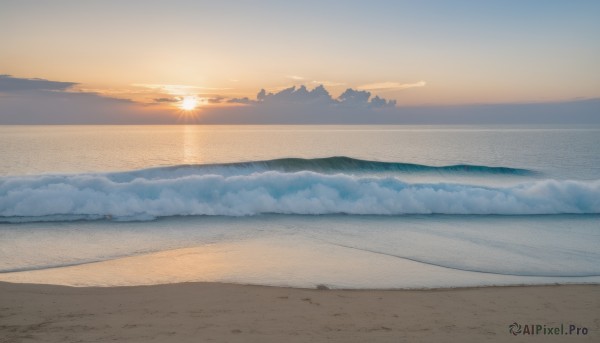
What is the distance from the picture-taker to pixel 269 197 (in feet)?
50.3

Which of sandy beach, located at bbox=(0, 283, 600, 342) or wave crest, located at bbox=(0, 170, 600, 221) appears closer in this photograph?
sandy beach, located at bbox=(0, 283, 600, 342)

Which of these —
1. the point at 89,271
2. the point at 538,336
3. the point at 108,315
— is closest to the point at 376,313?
the point at 538,336

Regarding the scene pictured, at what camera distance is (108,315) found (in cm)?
559

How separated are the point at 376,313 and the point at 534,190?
13017mm

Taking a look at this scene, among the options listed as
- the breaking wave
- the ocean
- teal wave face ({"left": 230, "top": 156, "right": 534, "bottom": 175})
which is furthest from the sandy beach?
teal wave face ({"left": 230, "top": 156, "right": 534, "bottom": 175})

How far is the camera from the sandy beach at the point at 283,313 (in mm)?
5074

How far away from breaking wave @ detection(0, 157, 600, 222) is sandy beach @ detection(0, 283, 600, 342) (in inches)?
295

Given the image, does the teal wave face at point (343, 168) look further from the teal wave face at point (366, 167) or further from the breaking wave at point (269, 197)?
the breaking wave at point (269, 197)

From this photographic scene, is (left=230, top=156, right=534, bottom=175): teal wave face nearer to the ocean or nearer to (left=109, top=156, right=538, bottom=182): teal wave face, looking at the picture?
(left=109, top=156, right=538, bottom=182): teal wave face

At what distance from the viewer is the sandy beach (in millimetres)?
5074

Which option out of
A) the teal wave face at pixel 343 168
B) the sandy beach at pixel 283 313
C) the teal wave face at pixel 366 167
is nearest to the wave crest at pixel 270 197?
the teal wave face at pixel 343 168

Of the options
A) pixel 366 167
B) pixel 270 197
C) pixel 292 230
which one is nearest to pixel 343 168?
pixel 366 167

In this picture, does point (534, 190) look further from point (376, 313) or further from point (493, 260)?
point (376, 313)

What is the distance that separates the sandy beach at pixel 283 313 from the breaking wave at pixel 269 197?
749cm
